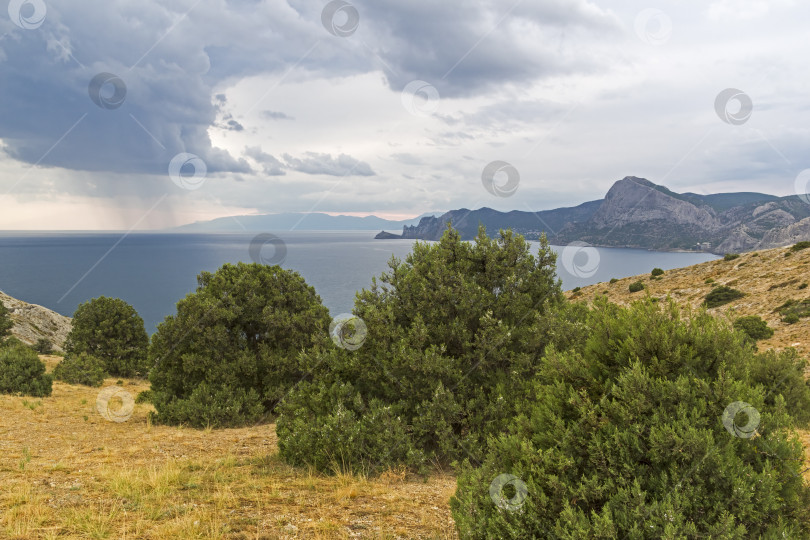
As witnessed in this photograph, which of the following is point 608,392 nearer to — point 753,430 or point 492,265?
point 753,430

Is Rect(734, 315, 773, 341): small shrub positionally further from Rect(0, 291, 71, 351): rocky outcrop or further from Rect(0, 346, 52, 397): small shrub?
Rect(0, 291, 71, 351): rocky outcrop

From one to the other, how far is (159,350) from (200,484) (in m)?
11.6

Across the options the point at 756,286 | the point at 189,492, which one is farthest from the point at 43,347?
the point at 756,286

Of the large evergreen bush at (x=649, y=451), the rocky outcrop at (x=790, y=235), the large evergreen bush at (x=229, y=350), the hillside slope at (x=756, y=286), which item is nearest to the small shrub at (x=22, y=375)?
the large evergreen bush at (x=229, y=350)

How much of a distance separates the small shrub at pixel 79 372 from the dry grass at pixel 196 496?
902 inches

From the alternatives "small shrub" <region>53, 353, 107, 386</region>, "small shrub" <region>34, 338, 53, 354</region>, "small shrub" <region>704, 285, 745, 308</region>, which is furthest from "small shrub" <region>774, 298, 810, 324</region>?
"small shrub" <region>34, 338, 53, 354</region>

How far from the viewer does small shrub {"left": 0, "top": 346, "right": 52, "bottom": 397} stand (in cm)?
2223

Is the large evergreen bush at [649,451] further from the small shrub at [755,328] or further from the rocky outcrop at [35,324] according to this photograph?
the rocky outcrop at [35,324]

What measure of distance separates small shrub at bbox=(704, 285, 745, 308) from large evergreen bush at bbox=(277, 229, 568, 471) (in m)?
32.7

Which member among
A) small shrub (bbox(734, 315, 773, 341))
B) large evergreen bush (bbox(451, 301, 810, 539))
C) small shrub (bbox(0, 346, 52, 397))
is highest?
large evergreen bush (bbox(451, 301, 810, 539))
